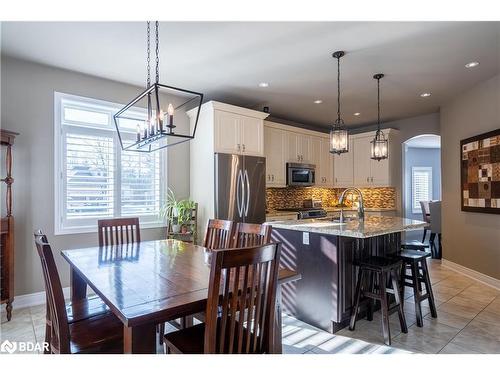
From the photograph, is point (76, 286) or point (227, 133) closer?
point (76, 286)

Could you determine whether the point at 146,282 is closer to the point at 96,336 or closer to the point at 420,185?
the point at 96,336

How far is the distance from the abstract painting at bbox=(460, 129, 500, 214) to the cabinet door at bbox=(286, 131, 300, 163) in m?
2.59

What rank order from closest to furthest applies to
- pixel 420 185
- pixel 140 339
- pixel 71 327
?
1. pixel 140 339
2. pixel 71 327
3. pixel 420 185

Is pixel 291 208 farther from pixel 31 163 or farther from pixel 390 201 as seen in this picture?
pixel 31 163

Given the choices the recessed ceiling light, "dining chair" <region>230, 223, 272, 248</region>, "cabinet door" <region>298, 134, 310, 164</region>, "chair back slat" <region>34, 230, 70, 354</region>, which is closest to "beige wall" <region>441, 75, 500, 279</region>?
the recessed ceiling light

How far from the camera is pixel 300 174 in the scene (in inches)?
221

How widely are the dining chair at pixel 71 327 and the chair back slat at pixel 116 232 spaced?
1042 mm

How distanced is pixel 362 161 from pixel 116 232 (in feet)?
16.4

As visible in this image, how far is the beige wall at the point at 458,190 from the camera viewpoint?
386cm

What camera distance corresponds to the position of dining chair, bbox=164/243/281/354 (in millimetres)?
1240

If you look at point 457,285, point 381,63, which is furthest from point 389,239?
point 381,63

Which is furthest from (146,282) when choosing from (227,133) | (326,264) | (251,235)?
(227,133)

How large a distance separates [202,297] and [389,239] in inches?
100
